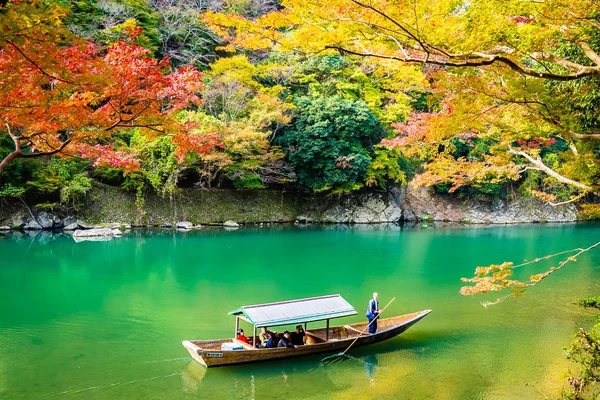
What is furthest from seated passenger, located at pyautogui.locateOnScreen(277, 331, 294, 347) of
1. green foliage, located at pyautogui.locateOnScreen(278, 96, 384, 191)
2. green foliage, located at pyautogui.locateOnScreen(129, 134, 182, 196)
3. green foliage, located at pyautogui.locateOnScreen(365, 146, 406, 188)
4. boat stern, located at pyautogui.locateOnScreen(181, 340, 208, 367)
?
green foliage, located at pyautogui.locateOnScreen(365, 146, 406, 188)

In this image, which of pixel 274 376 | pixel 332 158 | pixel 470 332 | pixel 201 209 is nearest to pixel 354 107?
pixel 332 158

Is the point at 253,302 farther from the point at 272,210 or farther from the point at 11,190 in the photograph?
the point at 272,210

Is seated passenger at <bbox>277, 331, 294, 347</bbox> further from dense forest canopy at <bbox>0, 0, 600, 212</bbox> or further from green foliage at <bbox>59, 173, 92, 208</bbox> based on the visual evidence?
green foliage at <bbox>59, 173, 92, 208</bbox>

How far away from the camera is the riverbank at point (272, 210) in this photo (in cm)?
2192

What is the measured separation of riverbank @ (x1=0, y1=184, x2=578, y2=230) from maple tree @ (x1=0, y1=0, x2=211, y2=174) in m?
14.6

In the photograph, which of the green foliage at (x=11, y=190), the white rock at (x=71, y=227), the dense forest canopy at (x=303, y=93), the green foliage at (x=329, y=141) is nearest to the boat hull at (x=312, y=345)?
the dense forest canopy at (x=303, y=93)

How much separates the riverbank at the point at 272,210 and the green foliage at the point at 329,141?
191 centimetres

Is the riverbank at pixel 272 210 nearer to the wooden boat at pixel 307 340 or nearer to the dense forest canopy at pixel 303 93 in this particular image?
the dense forest canopy at pixel 303 93

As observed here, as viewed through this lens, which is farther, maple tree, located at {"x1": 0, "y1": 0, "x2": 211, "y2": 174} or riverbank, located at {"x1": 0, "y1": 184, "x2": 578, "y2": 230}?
riverbank, located at {"x1": 0, "y1": 184, "x2": 578, "y2": 230}

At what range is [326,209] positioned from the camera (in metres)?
27.5

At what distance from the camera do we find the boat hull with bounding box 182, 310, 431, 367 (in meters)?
8.14

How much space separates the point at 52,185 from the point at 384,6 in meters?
19.2

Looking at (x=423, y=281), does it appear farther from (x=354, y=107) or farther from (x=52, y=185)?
(x=52, y=185)

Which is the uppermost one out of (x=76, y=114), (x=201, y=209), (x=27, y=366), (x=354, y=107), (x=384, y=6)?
(x=354, y=107)
